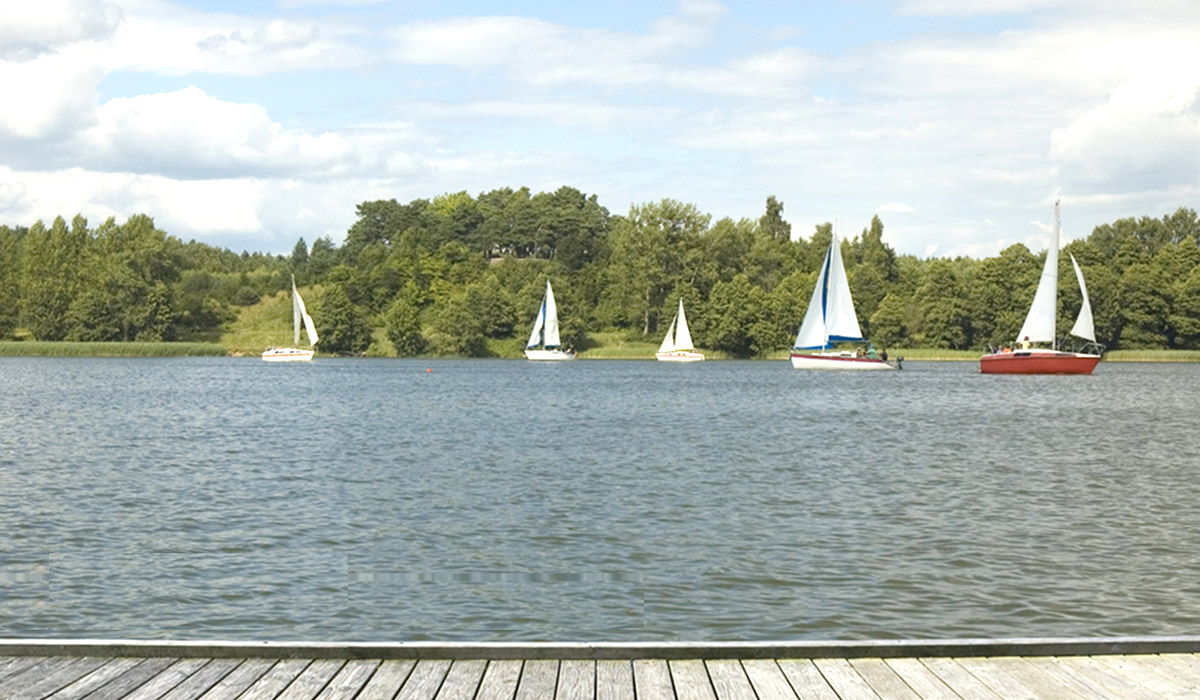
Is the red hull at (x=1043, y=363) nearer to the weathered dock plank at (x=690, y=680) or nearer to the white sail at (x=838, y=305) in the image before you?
the white sail at (x=838, y=305)

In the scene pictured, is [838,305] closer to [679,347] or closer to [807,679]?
[679,347]

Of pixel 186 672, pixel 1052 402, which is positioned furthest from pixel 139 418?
pixel 1052 402

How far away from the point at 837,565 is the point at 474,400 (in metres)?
40.5

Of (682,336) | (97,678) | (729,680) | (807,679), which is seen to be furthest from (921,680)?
(682,336)

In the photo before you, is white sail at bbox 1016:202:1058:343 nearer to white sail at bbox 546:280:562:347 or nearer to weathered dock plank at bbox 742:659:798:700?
white sail at bbox 546:280:562:347

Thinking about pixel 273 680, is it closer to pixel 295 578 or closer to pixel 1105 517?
pixel 295 578

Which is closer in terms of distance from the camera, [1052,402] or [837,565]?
[837,565]

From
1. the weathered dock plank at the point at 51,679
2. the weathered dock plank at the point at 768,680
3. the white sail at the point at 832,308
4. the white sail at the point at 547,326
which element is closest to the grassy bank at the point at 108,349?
the white sail at the point at 547,326

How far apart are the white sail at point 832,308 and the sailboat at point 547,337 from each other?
35.4 meters

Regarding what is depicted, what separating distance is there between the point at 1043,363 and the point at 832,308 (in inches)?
599

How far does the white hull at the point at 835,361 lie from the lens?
87.5m

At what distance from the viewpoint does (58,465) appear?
85.9 ft

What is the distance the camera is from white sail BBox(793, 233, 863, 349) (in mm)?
82062

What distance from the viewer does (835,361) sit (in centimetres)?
8756
